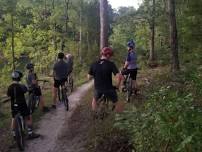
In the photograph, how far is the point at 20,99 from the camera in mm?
10781

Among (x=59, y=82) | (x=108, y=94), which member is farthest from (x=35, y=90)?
(x=108, y=94)

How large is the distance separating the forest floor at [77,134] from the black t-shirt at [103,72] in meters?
0.82

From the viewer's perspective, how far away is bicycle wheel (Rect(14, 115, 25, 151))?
34.2 ft

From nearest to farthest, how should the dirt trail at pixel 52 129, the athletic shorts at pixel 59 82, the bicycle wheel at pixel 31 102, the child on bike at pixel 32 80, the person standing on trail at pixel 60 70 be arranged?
the dirt trail at pixel 52 129 → the child on bike at pixel 32 80 → the bicycle wheel at pixel 31 102 → the person standing on trail at pixel 60 70 → the athletic shorts at pixel 59 82

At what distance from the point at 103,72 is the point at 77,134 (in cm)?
187

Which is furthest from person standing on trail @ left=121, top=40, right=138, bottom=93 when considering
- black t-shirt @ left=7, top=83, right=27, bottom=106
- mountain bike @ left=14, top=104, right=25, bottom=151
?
mountain bike @ left=14, top=104, right=25, bottom=151

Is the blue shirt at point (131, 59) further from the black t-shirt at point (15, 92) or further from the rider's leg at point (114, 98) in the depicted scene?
the black t-shirt at point (15, 92)

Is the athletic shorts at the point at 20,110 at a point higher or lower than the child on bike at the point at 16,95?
lower

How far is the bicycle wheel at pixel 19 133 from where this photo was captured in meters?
10.4

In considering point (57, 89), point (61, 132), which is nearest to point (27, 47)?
point (57, 89)

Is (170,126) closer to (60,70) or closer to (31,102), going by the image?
(31,102)

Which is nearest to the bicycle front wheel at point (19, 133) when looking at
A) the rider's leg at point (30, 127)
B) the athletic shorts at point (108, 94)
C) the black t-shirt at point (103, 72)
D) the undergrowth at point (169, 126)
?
the rider's leg at point (30, 127)

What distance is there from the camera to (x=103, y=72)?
10828 mm

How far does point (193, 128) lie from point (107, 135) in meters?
3.80
